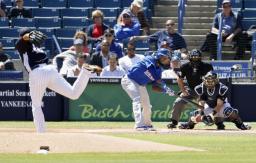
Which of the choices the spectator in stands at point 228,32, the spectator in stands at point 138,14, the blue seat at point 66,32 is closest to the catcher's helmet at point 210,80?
the spectator in stands at point 228,32

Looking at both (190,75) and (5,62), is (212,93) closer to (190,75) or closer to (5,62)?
(190,75)

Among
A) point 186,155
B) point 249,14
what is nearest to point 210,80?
point 249,14

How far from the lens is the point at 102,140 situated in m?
13.3

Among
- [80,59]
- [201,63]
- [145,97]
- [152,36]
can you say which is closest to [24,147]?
[145,97]

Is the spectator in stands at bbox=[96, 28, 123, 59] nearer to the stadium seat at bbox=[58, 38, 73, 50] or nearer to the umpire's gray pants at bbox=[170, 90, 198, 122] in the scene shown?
the stadium seat at bbox=[58, 38, 73, 50]

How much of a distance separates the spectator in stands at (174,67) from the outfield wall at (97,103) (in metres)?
0.23

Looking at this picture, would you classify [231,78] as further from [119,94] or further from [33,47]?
Answer: [33,47]

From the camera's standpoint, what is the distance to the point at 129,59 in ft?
68.6

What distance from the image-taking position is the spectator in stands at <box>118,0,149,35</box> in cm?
2217

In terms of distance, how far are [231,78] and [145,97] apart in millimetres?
3737

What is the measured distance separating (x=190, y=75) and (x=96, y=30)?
13.5ft

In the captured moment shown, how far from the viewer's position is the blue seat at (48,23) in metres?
24.3

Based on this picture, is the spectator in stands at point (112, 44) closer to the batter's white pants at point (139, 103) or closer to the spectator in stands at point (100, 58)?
the spectator in stands at point (100, 58)

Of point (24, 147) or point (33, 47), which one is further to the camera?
point (33, 47)
